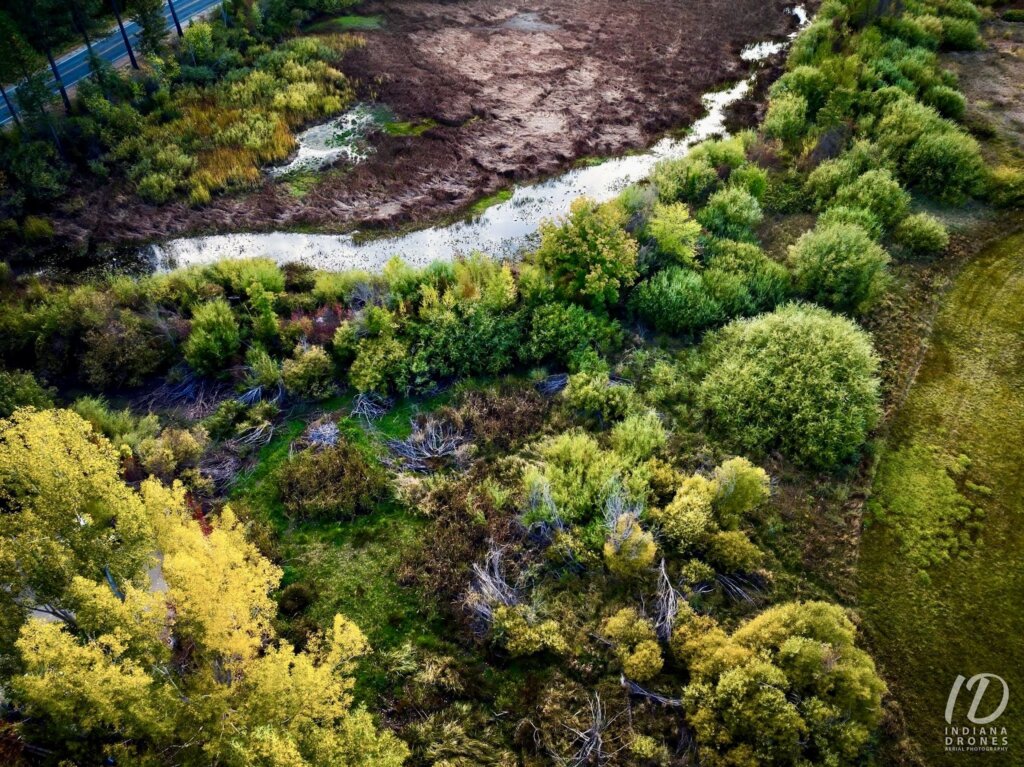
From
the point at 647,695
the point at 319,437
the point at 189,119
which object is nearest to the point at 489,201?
the point at 319,437

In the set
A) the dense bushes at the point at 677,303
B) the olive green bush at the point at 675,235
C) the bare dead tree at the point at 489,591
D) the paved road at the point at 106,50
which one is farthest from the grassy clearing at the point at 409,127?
the bare dead tree at the point at 489,591

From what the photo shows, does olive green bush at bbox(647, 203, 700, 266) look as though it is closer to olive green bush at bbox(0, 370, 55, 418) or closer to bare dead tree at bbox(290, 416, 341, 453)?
bare dead tree at bbox(290, 416, 341, 453)

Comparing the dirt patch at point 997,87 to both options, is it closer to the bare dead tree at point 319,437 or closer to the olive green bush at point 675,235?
the olive green bush at point 675,235

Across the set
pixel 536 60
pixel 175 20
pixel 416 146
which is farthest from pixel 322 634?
pixel 175 20

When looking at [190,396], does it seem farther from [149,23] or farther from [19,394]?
[149,23]

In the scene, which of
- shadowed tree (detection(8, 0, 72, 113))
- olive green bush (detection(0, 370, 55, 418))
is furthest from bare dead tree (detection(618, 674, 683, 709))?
shadowed tree (detection(8, 0, 72, 113))

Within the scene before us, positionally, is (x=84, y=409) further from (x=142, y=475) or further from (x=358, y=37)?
(x=358, y=37)
